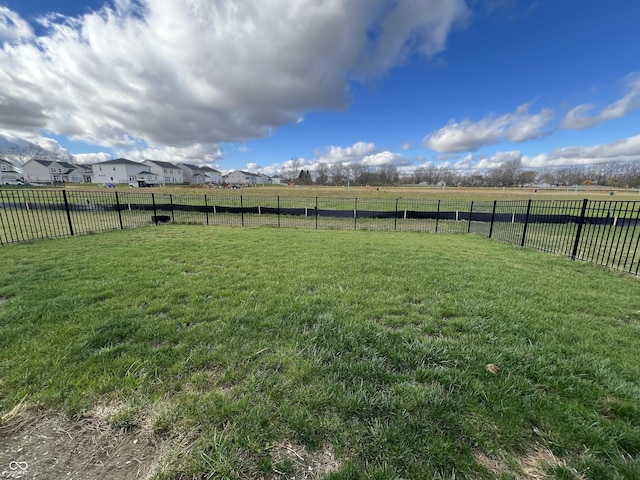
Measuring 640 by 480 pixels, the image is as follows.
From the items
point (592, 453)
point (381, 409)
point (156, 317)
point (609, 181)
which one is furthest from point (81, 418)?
point (609, 181)

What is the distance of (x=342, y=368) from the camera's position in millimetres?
2309

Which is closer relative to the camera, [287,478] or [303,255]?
[287,478]

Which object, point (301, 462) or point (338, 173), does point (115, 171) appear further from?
point (301, 462)

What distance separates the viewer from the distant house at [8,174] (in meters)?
67.9

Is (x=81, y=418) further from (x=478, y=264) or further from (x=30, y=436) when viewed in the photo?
(x=478, y=264)

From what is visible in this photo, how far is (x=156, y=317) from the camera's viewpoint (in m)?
3.12

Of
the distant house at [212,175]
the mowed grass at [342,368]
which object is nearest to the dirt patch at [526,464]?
the mowed grass at [342,368]

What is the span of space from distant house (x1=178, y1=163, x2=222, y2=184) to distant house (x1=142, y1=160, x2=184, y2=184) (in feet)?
21.4

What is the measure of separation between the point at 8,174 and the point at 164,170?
120 ft

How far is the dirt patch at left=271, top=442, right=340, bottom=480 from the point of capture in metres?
1.49

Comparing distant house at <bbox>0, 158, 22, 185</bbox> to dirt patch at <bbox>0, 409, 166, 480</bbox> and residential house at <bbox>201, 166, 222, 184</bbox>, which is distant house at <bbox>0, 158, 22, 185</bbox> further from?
dirt patch at <bbox>0, 409, 166, 480</bbox>

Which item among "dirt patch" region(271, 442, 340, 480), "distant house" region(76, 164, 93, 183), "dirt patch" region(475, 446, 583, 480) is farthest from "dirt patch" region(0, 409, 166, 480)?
"distant house" region(76, 164, 93, 183)

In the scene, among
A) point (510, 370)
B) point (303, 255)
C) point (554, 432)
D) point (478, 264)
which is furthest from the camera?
point (303, 255)

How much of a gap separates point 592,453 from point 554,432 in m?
0.18
